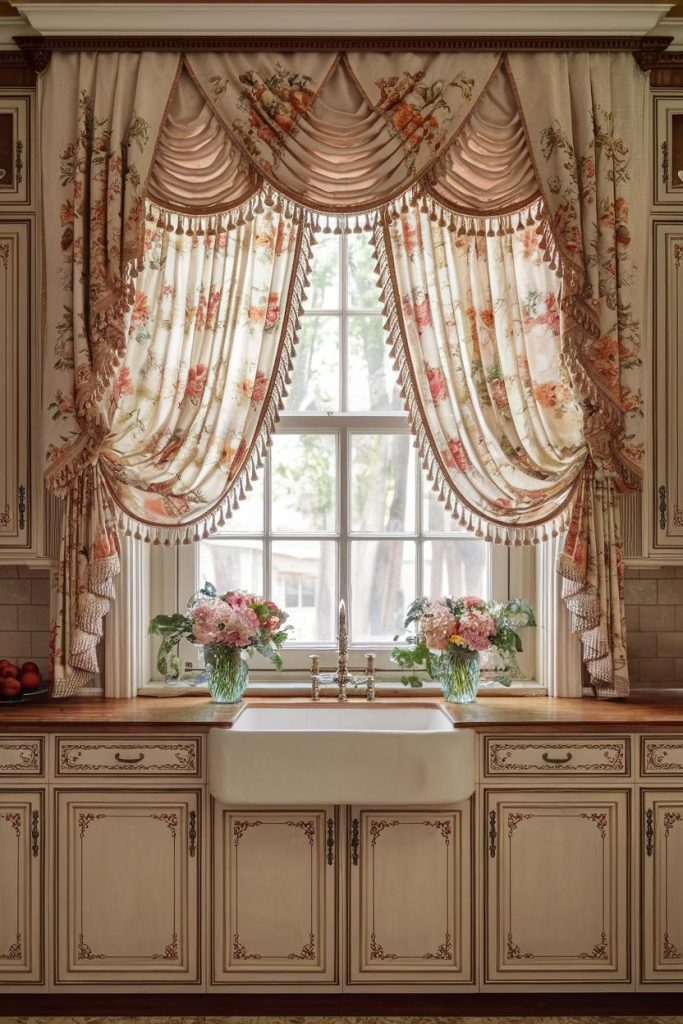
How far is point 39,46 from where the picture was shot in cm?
307

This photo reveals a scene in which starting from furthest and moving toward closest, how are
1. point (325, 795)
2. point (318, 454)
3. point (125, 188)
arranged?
point (318, 454) < point (125, 188) < point (325, 795)

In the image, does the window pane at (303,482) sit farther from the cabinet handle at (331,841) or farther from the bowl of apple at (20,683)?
the cabinet handle at (331,841)

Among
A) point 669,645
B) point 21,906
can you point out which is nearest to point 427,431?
point 669,645

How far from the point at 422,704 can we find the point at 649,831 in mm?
776

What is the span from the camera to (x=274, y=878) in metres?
2.85

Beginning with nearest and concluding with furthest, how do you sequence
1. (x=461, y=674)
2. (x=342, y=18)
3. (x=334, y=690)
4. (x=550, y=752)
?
(x=550, y=752)
(x=342, y=18)
(x=461, y=674)
(x=334, y=690)

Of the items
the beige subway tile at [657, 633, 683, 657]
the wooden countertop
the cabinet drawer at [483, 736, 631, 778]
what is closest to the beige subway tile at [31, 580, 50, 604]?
the wooden countertop

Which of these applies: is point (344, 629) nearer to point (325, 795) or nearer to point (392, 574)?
point (392, 574)

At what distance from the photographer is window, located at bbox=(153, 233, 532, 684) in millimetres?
3479

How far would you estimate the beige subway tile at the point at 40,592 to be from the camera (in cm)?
339

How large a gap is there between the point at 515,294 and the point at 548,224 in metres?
0.24

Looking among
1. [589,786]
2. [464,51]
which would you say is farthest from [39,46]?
[589,786]

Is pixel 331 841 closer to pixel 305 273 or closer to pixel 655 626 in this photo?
pixel 655 626

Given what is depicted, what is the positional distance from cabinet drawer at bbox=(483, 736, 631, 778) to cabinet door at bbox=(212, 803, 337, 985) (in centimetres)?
51
